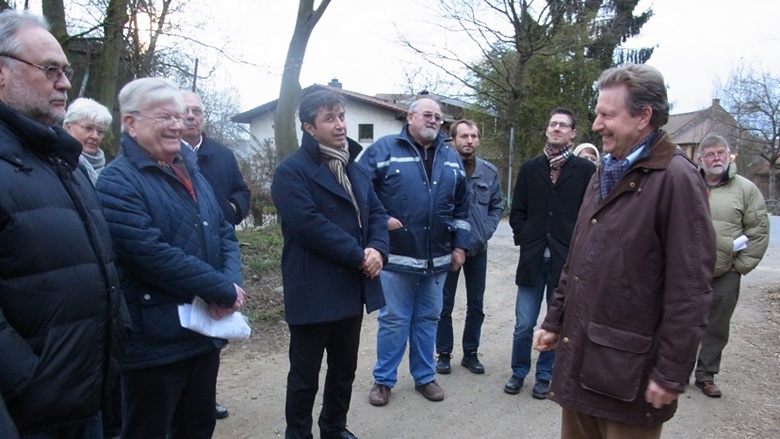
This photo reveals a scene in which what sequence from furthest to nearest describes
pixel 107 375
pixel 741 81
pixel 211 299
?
pixel 741 81
pixel 211 299
pixel 107 375

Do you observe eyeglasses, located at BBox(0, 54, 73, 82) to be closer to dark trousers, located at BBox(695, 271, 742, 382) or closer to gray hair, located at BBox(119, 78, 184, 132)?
gray hair, located at BBox(119, 78, 184, 132)

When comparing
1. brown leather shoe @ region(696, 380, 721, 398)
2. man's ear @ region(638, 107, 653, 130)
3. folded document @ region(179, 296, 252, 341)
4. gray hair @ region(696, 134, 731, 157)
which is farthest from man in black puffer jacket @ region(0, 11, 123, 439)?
gray hair @ region(696, 134, 731, 157)

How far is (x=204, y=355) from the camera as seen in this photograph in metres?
2.62

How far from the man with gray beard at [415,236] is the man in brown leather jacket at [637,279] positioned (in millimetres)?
1771

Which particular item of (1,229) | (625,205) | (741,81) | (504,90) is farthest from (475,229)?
(741,81)

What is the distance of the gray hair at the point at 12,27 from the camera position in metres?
1.86

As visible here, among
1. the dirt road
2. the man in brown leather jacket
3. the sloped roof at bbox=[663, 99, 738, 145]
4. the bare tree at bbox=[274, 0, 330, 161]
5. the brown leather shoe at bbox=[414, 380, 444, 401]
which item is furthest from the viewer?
the sloped roof at bbox=[663, 99, 738, 145]

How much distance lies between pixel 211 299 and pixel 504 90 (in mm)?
19097

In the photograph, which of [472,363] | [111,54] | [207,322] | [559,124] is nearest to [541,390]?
[472,363]

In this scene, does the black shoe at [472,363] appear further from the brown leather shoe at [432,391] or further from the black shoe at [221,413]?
the black shoe at [221,413]

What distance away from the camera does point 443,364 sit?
15.6 feet

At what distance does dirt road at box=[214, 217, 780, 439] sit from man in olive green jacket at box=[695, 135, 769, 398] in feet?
1.26

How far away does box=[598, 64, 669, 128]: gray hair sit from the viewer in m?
2.24

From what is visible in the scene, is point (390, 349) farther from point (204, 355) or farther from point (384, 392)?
point (204, 355)
